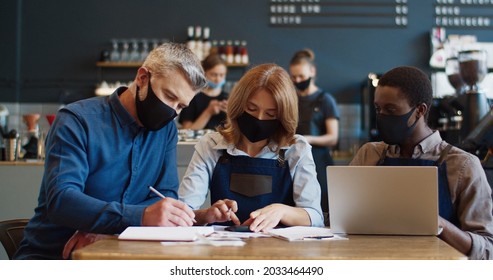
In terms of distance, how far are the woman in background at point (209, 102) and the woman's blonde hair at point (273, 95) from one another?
237 centimetres

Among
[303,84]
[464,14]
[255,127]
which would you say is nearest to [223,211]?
[255,127]

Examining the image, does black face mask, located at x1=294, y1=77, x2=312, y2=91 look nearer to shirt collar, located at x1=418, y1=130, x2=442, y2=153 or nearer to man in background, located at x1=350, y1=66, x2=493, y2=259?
man in background, located at x1=350, y1=66, x2=493, y2=259

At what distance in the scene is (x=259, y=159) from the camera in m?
2.46

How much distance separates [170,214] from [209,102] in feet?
10.4

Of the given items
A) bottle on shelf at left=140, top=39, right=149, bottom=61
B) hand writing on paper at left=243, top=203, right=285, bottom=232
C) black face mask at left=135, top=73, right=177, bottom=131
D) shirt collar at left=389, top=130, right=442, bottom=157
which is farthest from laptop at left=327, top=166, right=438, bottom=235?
bottle on shelf at left=140, top=39, right=149, bottom=61

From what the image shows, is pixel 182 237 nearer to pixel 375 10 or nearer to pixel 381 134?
pixel 381 134

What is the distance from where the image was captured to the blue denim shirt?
190 cm

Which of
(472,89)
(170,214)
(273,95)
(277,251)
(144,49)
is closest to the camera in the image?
(277,251)

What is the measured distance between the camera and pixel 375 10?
6.68m

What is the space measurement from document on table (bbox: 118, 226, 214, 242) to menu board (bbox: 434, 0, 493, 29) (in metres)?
5.51

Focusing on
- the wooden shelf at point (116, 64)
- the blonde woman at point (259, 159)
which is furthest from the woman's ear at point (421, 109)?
the wooden shelf at point (116, 64)

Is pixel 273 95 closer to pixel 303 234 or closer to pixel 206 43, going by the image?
pixel 303 234
